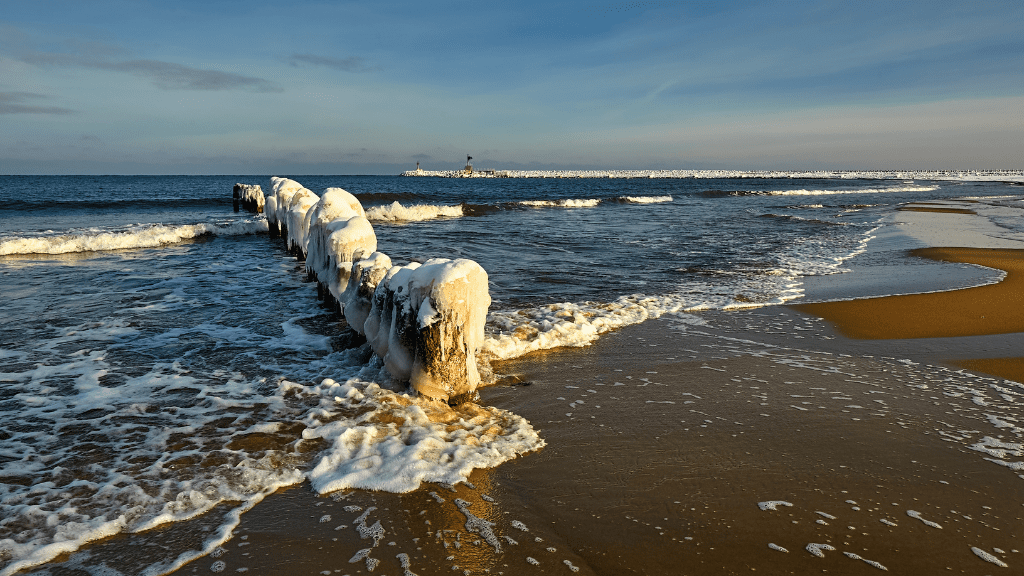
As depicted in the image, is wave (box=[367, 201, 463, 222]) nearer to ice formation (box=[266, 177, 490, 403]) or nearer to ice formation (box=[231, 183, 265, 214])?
ice formation (box=[231, 183, 265, 214])

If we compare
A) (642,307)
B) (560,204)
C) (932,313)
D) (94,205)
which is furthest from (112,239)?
(560,204)

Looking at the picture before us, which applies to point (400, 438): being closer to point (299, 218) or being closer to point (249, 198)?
point (299, 218)

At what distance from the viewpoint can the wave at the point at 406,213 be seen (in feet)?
80.1

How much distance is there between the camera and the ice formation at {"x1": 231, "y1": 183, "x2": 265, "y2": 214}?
24.6 m

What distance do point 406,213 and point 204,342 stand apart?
19.8 metres

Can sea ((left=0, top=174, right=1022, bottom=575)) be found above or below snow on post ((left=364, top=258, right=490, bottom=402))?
below

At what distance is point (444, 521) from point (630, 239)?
45.7ft

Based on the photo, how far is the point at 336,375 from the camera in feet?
16.3

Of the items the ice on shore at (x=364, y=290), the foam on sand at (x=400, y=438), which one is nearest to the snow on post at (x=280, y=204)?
the ice on shore at (x=364, y=290)

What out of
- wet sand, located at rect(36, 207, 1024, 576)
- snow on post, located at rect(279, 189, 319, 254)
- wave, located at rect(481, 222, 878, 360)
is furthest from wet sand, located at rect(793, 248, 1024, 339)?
snow on post, located at rect(279, 189, 319, 254)

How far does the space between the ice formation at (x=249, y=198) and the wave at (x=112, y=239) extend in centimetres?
709

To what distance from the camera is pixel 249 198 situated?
2594 cm

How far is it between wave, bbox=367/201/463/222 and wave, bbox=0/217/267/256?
22.5ft

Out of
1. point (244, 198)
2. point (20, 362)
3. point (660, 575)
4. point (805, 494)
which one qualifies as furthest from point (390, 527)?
point (244, 198)
